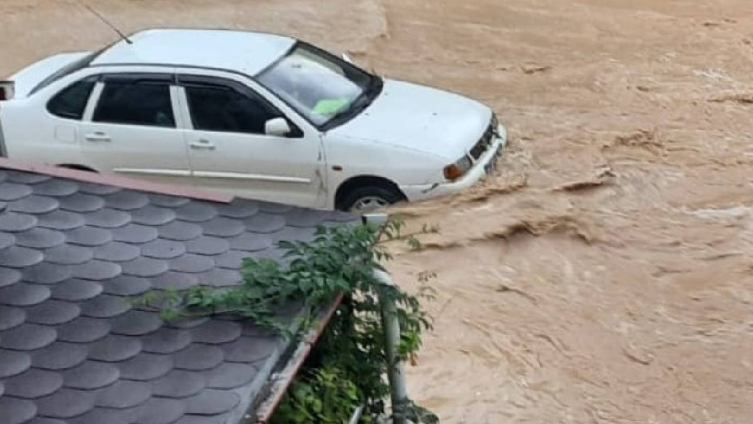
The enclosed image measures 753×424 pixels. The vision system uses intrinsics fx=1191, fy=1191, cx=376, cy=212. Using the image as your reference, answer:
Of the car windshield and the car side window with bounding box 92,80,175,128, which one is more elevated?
the car windshield

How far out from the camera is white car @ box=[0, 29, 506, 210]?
9.73 meters

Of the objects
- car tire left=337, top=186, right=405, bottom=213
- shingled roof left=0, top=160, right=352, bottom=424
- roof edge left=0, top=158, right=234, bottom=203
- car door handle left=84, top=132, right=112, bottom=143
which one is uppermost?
car tire left=337, top=186, right=405, bottom=213

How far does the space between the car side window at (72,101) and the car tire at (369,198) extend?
238cm

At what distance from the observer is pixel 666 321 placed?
30.3 ft

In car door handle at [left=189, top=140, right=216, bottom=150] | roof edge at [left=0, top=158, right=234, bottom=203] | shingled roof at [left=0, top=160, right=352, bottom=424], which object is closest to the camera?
shingled roof at [left=0, top=160, right=352, bottom=424]

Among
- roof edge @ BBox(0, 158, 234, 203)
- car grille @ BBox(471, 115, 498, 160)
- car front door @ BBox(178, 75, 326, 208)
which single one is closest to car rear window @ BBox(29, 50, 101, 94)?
car front door @ BBox(178, 75, 326, 208)

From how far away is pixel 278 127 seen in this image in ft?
31.8

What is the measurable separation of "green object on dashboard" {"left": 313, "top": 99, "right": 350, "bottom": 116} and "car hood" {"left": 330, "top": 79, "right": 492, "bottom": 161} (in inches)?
7.2

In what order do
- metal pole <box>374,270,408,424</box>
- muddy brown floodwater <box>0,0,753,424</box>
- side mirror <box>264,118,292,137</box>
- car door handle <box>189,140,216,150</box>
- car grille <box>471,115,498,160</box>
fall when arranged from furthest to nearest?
car grille <box>471,115,498,160</box>, car door handle <box>189,140,216,150</box>, side mirror <box>264,118,292,137</box>, muddy brown floodwater <box>0,0,753,424</box>, metal pole <box>374,270,408,424</box>

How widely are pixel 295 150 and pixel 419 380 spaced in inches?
94.5

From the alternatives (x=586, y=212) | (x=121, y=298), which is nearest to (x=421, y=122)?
(x=586, y=212)

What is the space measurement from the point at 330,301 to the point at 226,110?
19.8ft

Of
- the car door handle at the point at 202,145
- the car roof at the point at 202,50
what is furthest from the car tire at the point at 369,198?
the car roof at the point at 202,50

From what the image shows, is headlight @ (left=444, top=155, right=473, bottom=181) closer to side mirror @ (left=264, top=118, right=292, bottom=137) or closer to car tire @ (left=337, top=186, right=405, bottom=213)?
car tire @ (left=337, top=186, right=405, bottom=213)
